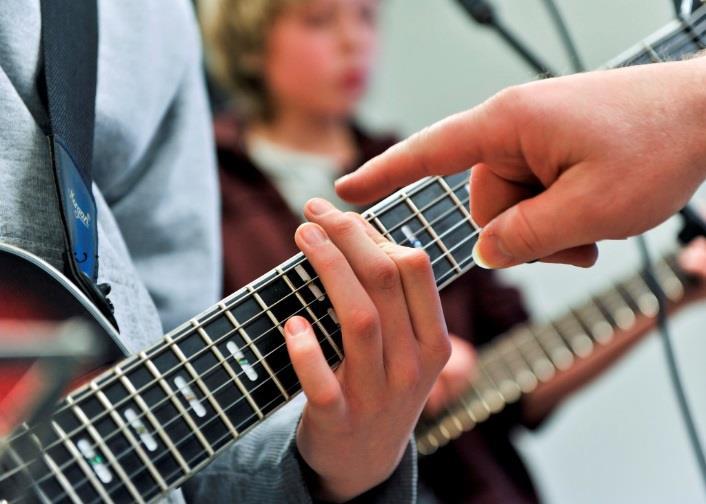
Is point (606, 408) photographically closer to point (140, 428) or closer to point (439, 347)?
point (439, 347)

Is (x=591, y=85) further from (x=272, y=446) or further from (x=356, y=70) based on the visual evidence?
(x=356, y=70)

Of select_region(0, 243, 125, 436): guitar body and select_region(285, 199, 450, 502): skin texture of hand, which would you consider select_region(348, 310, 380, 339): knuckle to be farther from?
select_region(0, 243, 125, 436): guitar body

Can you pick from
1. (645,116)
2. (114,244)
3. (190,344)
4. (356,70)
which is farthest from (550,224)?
(356,70)

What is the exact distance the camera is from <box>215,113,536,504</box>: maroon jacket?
149 cm

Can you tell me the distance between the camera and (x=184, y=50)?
34.9 inches

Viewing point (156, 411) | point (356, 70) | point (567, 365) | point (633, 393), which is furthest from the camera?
point (633, 393)

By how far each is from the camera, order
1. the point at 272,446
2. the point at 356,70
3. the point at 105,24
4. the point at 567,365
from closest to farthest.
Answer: the point at 272,446 → the point at 105,24 → the point at 567,365 → the point at 356,70

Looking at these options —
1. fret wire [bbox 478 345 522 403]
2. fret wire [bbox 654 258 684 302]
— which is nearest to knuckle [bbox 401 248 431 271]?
fret wire [bbox 478 345 522 403]

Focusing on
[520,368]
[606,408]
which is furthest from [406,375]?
[606,408]

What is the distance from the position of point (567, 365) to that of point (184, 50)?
945 mm

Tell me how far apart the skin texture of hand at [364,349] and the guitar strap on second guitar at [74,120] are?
0.14 m

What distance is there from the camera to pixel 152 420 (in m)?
0.54

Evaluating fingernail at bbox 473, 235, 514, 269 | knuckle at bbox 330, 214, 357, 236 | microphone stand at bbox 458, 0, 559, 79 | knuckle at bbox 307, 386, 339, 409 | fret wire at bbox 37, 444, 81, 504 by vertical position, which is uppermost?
microphone stand at bbox 458, 0, 559, 79

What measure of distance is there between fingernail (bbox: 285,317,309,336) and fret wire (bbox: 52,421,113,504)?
0.15m
